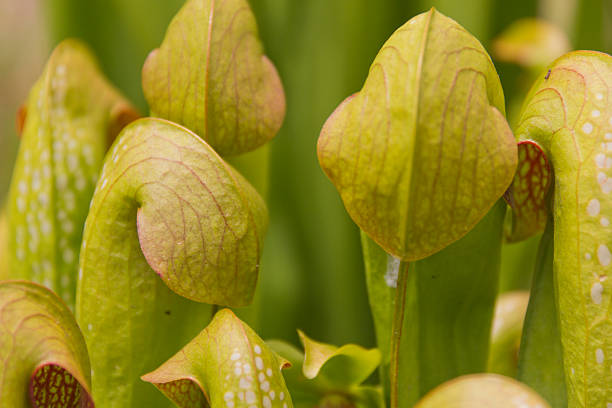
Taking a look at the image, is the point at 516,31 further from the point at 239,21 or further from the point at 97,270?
the point at 97,270

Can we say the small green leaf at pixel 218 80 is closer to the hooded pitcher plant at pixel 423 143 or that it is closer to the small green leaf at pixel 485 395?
the hooded pitcher plant at pixel 423 143

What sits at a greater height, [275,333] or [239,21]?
[239,21]

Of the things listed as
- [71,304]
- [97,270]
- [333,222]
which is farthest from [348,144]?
[333,222]

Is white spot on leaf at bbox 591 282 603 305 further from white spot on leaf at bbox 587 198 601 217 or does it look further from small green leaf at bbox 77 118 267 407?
small green leaf at bbox 77 118 267 407

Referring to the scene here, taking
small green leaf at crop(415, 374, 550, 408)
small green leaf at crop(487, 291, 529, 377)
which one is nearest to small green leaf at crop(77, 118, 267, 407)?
small green leaf at crop(415, 374, 550, 408)

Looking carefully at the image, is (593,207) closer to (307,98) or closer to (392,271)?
(392,271)

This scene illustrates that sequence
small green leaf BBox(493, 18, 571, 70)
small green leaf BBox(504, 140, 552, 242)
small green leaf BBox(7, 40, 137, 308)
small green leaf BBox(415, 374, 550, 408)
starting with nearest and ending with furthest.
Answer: small green leaf BBox(415, 374, 550, 408) < small green leaf BBox(504, 140, 552, 242) < small green leaf BBox(7, 40, 137, 308) < small green leaf BBox(493, 18, 571, 70)

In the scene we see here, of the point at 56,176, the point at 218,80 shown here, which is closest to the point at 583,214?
the point at 218,80
